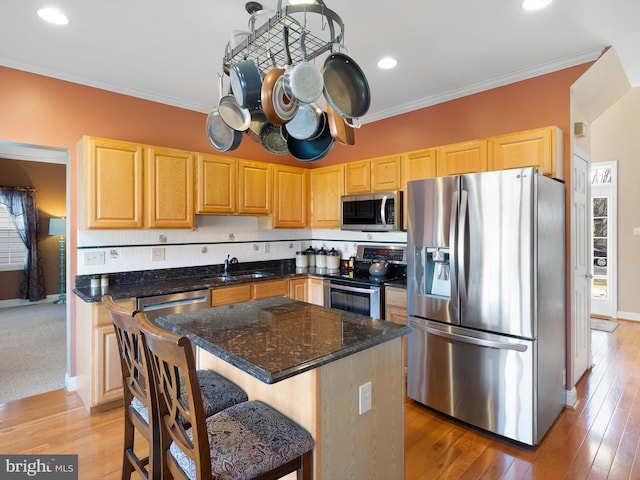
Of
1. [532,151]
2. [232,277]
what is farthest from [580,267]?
[232,277]

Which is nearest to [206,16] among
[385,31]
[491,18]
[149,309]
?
[385,31]

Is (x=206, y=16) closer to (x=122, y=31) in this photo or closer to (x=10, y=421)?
(x=122, y=31)

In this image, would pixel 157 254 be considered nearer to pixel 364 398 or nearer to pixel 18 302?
pixel 364 398

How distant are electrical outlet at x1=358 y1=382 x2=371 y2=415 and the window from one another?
24.4 ft

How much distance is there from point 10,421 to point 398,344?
9.67ft

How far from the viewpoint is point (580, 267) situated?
3291mm

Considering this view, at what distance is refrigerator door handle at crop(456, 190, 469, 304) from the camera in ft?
8.36

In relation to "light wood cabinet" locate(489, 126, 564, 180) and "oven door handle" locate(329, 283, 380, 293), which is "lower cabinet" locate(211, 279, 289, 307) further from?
"light wood cabinet" locate(489, 126, 564, 180)

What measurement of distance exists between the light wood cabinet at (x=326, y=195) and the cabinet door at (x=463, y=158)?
1.22 metres

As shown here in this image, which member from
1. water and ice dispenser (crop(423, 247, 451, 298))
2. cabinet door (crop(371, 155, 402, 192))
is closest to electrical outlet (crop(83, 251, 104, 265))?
cabinet door (crop(371, 155, 402, 192))

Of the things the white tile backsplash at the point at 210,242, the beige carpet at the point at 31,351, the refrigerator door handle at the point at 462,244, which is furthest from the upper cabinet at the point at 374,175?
the beige carpet at the point at 31,351

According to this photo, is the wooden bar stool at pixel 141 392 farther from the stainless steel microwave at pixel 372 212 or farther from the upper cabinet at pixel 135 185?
the stainless steel microwave at pixel 372 212

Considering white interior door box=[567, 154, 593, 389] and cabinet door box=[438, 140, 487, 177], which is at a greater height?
cabinet door box=[438, 140, 487, 177]

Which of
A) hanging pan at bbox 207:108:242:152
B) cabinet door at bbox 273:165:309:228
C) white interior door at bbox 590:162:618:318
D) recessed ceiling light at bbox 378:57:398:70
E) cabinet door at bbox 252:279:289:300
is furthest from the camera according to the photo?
white interior door at bbox 590:162:618:318
